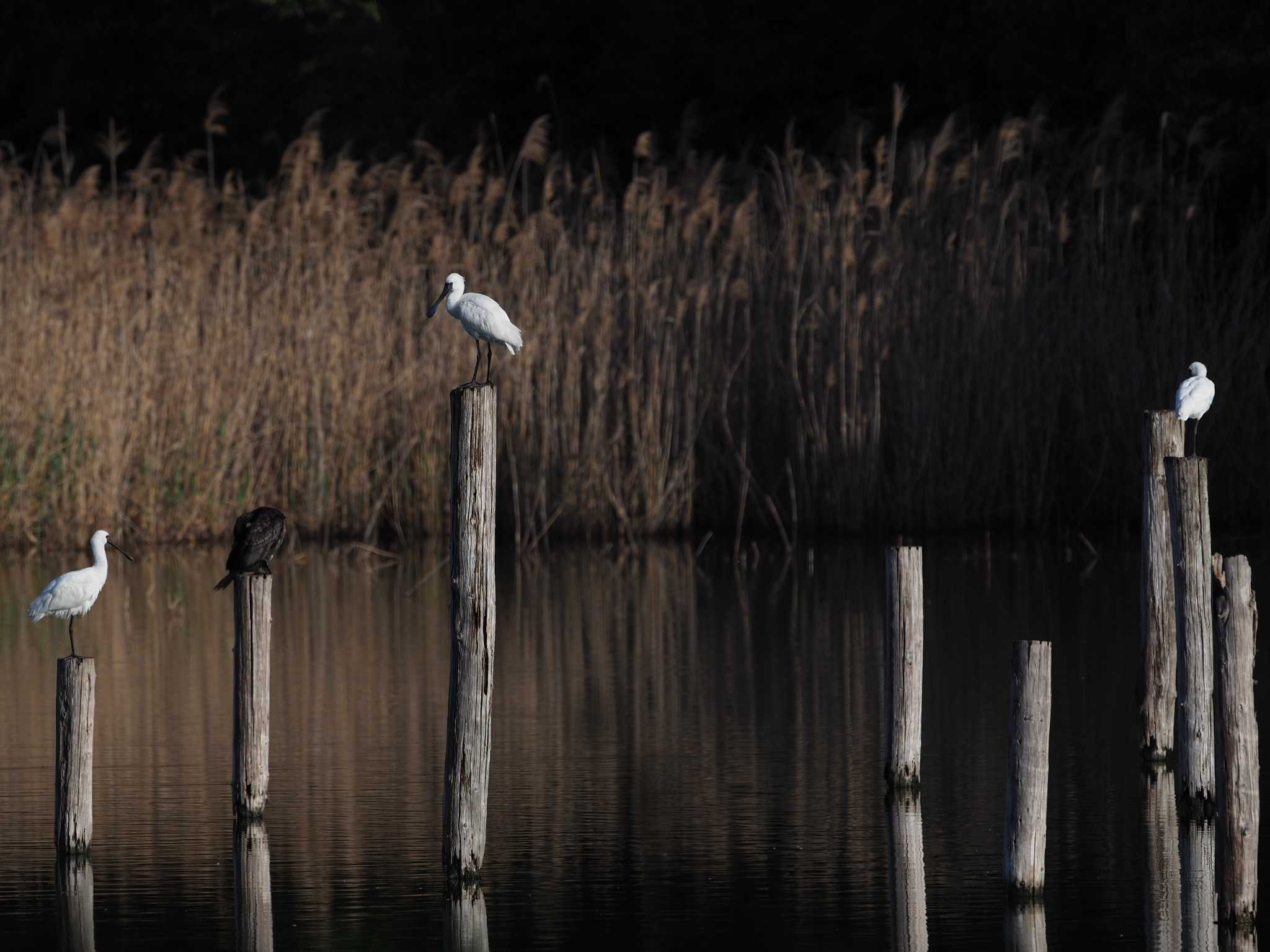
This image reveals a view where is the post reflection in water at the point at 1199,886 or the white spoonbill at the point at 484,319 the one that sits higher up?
the white spoonbill at the point at 484,319

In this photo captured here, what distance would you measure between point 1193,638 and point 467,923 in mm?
3018

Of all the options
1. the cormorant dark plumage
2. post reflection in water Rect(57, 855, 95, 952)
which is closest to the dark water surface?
post reflection in water Rect(57, 855, 95, 952)

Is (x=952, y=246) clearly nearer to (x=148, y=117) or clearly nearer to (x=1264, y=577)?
(x=1264, y=577)

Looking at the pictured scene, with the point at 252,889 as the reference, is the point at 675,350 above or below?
above

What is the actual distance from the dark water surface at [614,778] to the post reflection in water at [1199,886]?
0.02 metres

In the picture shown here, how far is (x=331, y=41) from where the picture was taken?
35.4 meters

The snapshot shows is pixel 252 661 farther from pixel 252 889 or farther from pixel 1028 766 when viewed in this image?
pixel 1028 766

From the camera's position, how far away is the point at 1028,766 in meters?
7.36

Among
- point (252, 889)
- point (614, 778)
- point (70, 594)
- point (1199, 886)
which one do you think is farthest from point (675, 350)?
point (1199, 886)

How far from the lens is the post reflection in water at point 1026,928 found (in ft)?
22.6

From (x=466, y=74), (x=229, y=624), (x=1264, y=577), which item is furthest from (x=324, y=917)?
(x=466, y=74)

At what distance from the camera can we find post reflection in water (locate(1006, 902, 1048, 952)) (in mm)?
6883

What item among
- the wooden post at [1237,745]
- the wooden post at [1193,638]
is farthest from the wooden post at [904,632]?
the wooden post at [1237,745]

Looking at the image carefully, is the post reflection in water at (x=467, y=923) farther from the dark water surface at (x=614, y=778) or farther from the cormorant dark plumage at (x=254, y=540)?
the cormorant dark plumage at (x=254, y=540)
